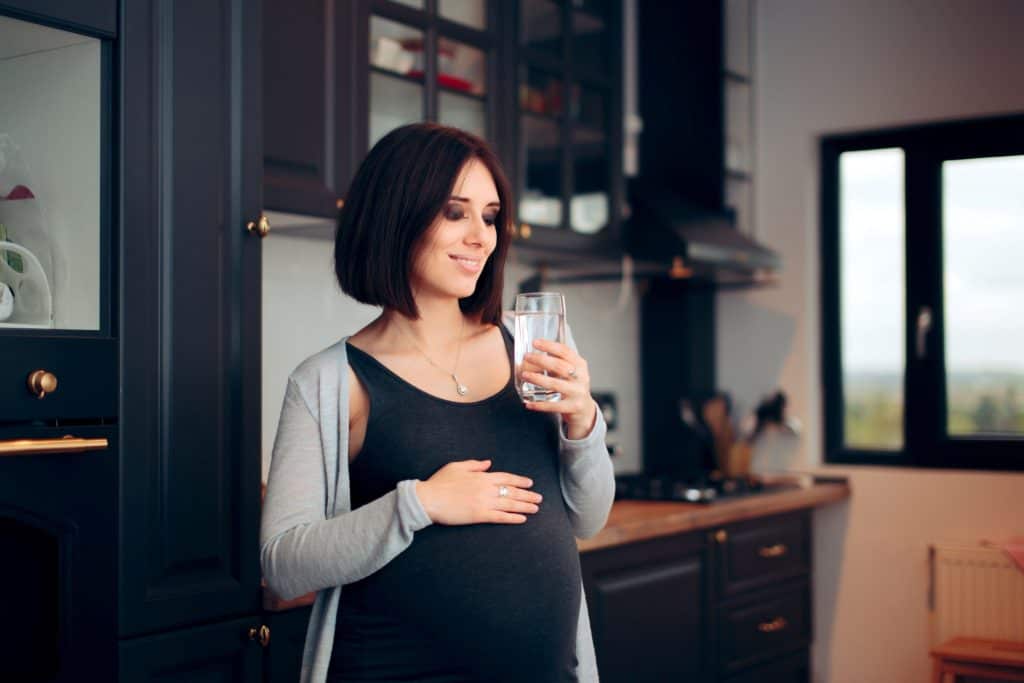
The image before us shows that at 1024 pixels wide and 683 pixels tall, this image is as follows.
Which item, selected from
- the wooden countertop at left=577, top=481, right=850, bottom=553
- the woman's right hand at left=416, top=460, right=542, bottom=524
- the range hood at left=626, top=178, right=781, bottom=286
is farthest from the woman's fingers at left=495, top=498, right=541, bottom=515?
the range hood at left=626, top=178, right=781, bottom=286

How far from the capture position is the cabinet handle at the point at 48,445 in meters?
1.41

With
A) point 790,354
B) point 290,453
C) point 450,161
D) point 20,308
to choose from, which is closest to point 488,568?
point 290,453

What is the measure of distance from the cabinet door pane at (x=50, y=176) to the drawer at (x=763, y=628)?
217 cm

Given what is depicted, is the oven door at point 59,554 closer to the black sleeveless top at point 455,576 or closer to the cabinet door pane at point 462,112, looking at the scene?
the black sleeveless top at point 455,576

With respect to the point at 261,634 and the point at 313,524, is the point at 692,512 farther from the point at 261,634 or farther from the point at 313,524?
the point at 313,524

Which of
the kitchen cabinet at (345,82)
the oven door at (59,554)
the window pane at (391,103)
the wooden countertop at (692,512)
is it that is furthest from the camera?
the wooden countertop at (692,512)

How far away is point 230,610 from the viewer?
1789 millimetres

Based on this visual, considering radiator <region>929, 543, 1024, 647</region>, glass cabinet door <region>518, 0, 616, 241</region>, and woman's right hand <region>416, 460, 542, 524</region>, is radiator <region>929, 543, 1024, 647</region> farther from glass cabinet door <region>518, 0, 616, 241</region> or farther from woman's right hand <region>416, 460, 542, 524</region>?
woman's right hand <region>416, 460, 542, 524</region>

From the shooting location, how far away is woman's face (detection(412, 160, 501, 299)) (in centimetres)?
150

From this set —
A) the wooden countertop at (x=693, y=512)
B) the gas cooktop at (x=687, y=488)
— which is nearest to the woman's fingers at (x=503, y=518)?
the wooden countertop at (x=693, y=512)

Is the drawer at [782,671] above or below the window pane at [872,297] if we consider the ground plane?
below

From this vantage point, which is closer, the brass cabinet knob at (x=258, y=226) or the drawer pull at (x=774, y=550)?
the brass cabinet knob at (x=258, y=226)

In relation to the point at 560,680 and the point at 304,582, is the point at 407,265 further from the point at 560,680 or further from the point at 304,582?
the point at 560,680

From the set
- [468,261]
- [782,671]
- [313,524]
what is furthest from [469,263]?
[782,671]
